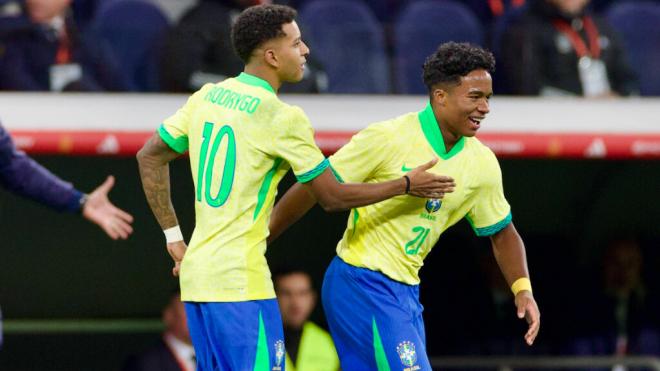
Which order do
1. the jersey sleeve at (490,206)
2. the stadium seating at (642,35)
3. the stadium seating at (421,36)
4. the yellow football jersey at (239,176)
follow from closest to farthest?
the yellow football jersey at (239,176)
the jersey sleeve at (490,206)
the stadium seating at (421,36)
the stadium seating at (642,35)

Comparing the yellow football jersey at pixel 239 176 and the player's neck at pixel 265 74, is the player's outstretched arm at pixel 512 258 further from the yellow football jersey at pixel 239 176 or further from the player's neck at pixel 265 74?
the player's neck at pixel 265 74

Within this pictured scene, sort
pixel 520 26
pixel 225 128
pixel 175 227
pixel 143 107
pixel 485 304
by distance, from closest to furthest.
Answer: pixel 225 128 < pixel 175 227 < pixel 143 107 < pixel 520 26 < pixel 485 304

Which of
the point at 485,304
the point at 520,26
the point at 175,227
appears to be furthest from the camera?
the point at 485,304

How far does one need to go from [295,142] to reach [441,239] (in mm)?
3838

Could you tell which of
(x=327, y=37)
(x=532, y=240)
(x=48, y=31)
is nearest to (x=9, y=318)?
(x=48, y=31)

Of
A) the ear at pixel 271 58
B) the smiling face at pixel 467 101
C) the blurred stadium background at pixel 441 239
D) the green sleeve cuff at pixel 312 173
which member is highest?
the ear at pixel 271 58

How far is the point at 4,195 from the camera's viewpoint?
7883mm

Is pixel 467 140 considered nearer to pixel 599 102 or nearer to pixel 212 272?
pixel 212 272

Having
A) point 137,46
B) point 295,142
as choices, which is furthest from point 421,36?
point 295,142

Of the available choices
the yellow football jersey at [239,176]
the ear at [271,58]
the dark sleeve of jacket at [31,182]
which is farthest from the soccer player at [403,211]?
the dark sleeve of jacket at [31,182]

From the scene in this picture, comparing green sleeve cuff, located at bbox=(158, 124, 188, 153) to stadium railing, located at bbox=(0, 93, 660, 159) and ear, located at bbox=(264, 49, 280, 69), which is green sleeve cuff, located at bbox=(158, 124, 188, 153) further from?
stadium railing, located at bbox=(0, 93, 660, 159)

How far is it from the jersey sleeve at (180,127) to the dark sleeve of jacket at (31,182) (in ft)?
3.40

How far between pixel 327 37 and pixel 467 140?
9.37 ft

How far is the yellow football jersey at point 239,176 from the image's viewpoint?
4.14m
